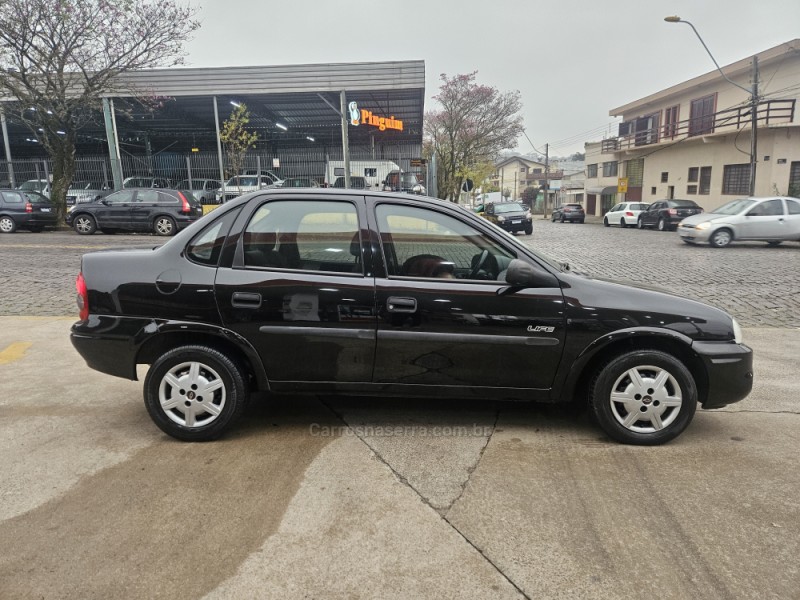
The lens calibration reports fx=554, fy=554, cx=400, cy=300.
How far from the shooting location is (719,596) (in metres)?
2.24

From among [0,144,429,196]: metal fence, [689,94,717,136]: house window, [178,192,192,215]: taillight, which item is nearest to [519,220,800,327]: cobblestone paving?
[178,192,192,215]: taillight

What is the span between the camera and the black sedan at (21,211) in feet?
57.7

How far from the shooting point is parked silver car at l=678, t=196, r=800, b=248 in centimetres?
1627

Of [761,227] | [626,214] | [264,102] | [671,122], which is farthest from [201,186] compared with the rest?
[671,122]

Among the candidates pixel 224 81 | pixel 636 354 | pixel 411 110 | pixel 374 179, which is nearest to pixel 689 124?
pixel 411 110

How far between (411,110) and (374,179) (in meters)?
7.98

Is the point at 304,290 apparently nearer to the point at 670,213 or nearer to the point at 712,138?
the point at 670,213

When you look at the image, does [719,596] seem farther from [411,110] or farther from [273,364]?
[411,110]

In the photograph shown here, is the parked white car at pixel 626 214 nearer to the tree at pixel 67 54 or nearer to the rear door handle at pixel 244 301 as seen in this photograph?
the tree at pixel 67 54

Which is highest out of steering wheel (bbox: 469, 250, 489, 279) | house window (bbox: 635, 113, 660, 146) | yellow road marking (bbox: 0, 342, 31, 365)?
house window (bbox: 635, 113, 660, 146)

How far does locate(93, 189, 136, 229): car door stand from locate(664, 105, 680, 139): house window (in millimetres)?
31096

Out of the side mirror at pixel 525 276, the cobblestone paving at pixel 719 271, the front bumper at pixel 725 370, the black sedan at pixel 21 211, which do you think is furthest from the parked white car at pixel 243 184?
the front bumper at pixel 725 370

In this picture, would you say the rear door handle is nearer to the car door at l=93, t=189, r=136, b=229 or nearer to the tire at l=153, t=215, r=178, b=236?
the tire at l=153, t=215, r=178, b=236

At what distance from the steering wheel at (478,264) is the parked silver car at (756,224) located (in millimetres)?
15671
